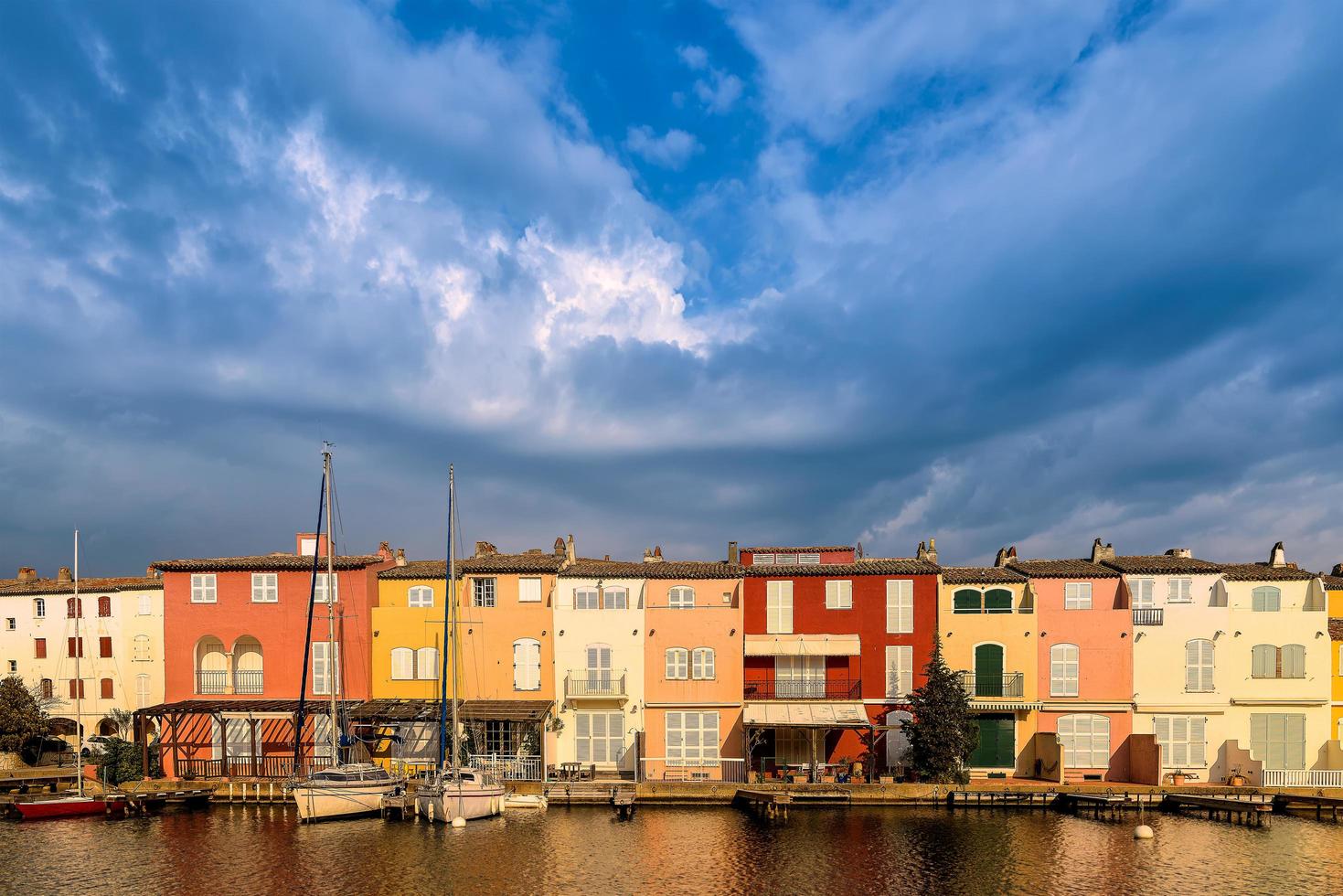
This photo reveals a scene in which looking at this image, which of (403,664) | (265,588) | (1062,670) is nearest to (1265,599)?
(1062,670)

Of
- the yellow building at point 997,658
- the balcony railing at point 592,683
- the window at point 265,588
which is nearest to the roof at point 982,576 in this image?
the yellow building at point 997,658

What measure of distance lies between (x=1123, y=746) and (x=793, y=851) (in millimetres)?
21773

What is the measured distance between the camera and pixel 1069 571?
46156mm

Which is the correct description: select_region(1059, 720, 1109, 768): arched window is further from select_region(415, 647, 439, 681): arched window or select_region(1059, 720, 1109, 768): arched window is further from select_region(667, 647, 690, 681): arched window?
select_region(415, 647, 439, 681): arched window

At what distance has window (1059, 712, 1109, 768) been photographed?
148 ft

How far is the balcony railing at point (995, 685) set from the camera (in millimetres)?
45469

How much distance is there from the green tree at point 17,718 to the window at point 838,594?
152 feet

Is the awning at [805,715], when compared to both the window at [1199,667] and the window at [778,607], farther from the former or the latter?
the window at [1199,667]

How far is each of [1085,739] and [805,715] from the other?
14.7 metres

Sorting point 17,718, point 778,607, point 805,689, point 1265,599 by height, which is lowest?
point 17,718

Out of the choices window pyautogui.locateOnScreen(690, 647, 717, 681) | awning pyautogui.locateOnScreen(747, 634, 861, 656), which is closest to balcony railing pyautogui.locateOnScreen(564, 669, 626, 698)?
window pyautogui.locateOnScreen(690, 647, 717, 681)

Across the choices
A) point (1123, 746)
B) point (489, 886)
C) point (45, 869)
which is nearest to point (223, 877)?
point (45, 869)

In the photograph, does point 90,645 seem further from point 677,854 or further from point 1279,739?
point 1279,739

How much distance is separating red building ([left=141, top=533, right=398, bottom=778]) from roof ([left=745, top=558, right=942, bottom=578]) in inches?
865
